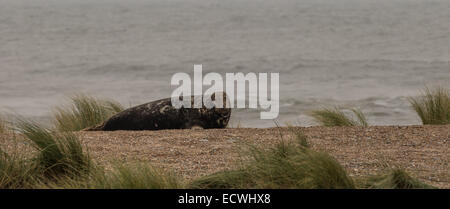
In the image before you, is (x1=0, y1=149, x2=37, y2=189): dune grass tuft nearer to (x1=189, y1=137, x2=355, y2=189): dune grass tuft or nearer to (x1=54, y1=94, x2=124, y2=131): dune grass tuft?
(x1=189, y1=137, x2=355, y2=189): dune grass tuft

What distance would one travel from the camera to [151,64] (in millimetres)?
23438

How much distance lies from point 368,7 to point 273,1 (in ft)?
24.5

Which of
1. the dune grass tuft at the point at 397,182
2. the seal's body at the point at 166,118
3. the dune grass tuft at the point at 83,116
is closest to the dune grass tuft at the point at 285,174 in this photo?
the dune grass tuft at the point at 397,182

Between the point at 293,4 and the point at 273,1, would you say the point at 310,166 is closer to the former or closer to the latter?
the point at 293,4

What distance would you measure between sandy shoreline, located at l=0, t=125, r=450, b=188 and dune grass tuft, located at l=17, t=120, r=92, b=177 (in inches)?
9.3

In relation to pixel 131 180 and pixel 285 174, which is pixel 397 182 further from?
pixel 131 180

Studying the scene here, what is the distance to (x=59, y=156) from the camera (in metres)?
5.13

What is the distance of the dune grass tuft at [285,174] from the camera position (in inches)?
175

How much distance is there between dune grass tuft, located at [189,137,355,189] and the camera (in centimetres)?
445

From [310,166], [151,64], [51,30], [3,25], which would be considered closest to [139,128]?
[310,166]

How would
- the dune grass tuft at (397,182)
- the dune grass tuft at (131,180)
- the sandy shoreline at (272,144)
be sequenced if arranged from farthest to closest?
the sandy shoreline at (272,144)
the dune grass tuft at (397,182)
the dune grass tuft at (131,180)

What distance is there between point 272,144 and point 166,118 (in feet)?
5.72

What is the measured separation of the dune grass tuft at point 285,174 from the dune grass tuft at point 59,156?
876 mm

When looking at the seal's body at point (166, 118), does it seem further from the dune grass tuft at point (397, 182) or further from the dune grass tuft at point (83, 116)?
the dune grass tuft at point (397, 182)
